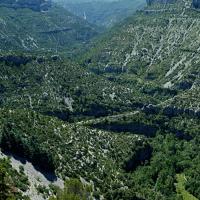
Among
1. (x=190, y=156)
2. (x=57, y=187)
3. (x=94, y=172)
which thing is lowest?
(x=190, y=156)

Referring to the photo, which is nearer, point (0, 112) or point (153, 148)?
point (0, 112)

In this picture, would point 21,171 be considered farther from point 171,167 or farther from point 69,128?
point 171,167

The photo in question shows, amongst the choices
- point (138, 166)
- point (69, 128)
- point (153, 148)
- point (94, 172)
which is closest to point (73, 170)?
point (94, 172)

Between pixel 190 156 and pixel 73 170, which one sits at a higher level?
pixel 73 170

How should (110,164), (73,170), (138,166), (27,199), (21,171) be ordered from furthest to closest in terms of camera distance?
(138,166) → (110,164) → (73,170) → (21,171) → (27,199)

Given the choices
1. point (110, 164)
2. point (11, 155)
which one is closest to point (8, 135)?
point (11, 155)

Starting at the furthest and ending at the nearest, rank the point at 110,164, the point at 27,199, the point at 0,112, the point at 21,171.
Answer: the point at 110,164
the point at 0,112
the point at 21,171
the point at 27,199

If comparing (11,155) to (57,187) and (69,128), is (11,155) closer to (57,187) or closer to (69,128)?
(57,187)

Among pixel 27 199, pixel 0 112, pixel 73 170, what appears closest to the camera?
pixel 27 199

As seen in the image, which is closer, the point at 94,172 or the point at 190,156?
the point at 94,172
